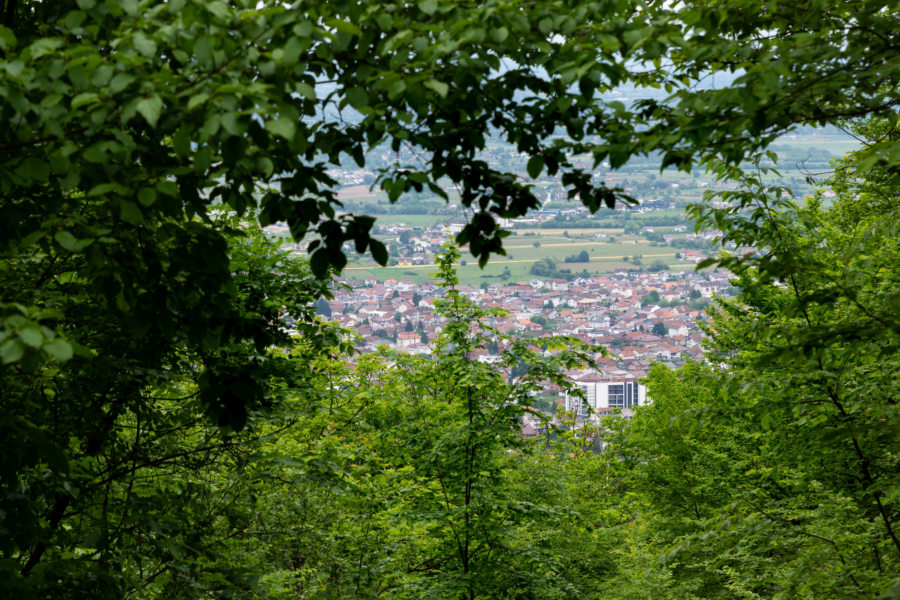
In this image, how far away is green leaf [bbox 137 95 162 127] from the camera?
1.89 m

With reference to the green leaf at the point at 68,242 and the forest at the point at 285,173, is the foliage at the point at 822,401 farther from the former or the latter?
the green leaf at the point at 68,242

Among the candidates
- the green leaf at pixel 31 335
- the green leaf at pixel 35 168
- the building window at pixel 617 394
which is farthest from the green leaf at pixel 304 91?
the building window at pixel 617 394

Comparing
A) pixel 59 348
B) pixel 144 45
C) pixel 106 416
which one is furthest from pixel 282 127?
pixel 106 416

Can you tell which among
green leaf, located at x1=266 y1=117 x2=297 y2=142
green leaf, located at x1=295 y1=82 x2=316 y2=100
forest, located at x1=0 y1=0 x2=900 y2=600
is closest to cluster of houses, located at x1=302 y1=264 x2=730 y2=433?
forest, located at x1=0 y1=0 x2=900 y2=600

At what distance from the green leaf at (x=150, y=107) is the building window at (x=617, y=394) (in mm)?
45840

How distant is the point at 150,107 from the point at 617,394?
1935 inches

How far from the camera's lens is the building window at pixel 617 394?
46500 millimetres

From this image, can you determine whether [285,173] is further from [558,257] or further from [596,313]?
[558,257]

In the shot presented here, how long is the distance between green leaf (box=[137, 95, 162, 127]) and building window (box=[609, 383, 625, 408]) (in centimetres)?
4584

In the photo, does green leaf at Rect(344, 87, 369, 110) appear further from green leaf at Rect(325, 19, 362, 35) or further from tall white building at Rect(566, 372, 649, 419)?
tall white building at Rect(566, 372, 649, 419)

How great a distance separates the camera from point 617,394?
48.6m

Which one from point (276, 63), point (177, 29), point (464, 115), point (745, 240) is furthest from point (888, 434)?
point (177, 29)

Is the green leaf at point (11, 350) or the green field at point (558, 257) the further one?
the green field at point (558, 257)

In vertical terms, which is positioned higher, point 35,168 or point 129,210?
point 35,168
